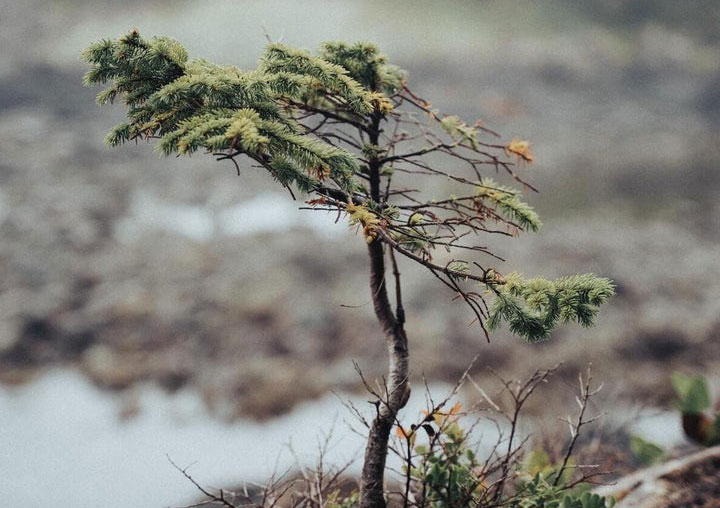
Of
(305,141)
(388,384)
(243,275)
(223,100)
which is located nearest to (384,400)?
(388,384)

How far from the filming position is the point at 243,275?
5312 millimetres

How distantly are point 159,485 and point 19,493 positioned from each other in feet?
2.81

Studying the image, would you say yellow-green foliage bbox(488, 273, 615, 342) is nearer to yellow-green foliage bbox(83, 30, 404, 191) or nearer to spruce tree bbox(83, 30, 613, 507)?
spruce tree bbox(83, 30, 613, 507)

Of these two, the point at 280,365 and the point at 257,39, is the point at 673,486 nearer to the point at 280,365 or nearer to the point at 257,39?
the point at 280,365

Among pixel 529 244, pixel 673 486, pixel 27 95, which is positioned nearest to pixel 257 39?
pixel 27 95

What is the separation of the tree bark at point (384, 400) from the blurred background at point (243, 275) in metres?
0.78

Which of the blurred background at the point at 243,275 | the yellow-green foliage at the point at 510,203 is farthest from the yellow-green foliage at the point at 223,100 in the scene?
the blurred background at the point at 243,275

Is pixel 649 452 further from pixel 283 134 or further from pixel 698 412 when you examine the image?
pixel 283 134

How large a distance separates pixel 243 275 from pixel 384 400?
399 cm

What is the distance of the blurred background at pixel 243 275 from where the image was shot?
4227 millimetres

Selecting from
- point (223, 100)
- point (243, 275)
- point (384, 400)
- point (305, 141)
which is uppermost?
point (243, 275)

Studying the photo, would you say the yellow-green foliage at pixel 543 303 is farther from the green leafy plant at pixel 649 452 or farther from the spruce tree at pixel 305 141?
the green leafy plant at pixel 649 452

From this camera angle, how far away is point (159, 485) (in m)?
3.95

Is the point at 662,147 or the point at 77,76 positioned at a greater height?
the point at 77,76
